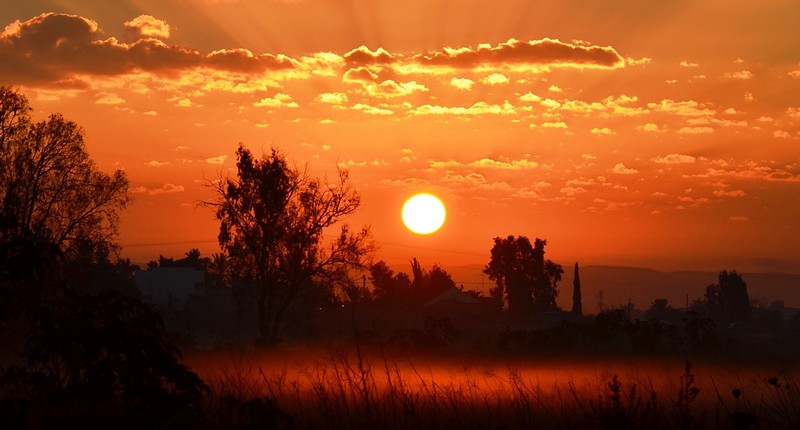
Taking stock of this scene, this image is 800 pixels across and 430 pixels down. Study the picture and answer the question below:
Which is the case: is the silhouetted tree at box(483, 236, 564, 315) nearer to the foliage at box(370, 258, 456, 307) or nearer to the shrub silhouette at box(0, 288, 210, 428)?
the foliage at box(370, 258, 456, 307)

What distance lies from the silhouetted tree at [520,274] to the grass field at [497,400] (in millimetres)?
66828

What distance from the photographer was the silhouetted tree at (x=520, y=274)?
309ft

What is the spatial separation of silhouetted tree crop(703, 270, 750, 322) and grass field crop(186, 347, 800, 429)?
77.9 meters

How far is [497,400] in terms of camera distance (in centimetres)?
1297

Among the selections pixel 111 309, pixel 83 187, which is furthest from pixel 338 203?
pixel 111 309

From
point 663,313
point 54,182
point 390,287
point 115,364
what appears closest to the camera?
point 115,364

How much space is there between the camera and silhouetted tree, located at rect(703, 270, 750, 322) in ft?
324

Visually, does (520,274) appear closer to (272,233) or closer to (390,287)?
(390,287)

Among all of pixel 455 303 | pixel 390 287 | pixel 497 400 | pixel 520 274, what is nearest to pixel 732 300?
pixel 520 274

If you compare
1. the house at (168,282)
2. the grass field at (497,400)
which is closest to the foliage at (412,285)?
the house at (168,282)

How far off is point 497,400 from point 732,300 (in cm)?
9573

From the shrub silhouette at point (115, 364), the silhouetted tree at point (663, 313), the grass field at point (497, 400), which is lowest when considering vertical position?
the silhouetted tree at point (663, 313)

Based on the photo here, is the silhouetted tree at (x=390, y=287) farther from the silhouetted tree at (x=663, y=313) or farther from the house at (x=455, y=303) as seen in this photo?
the silhouetted tree at (x=663, y=313)

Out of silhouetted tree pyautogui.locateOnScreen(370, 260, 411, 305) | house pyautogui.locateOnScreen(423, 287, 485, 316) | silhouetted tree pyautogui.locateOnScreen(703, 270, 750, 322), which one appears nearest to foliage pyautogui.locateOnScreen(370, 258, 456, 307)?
silhouetted tree pyautogui.locateOnScreen(370, 260, 411, 305)
